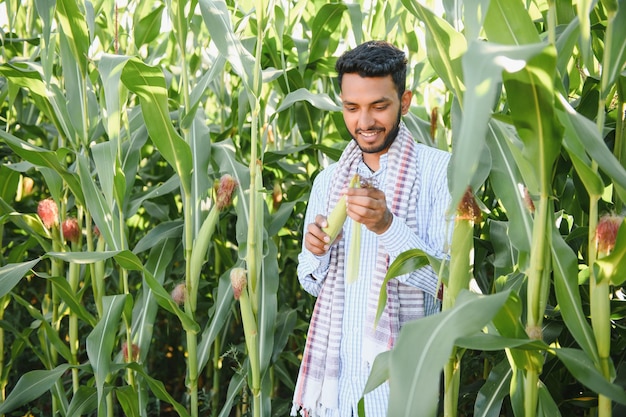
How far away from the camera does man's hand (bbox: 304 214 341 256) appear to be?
1727 mm

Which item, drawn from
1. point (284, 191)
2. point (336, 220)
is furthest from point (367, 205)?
point (284, 191)

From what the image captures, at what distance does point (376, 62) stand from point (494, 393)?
2.92 feet

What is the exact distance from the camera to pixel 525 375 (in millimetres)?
1508

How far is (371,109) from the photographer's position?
1798mm

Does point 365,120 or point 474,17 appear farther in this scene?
point 365,120

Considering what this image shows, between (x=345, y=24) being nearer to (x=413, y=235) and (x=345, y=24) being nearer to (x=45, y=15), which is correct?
(x=45, y=15)

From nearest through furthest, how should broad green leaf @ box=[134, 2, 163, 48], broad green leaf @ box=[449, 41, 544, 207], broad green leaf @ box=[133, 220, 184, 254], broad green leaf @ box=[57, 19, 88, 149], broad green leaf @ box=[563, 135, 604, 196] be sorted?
broad green leaf @ box=[449, 41, 544, 207]
broad green leaf @ box=[563, 135, 604, 196]
broad green leaf @ box=[57, 19, 88, 149]
broad green leaf @ box=[133, 220, 184, 254]
broad green leaf @ box=[134, 2, 163, 48]

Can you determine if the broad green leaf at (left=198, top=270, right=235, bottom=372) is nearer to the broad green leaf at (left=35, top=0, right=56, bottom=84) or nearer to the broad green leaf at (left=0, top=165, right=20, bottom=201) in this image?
the broad green leaf at (left=35, top=0, right=56, bottom=84)

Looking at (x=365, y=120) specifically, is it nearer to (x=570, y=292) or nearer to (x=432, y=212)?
(x=432, y=212)

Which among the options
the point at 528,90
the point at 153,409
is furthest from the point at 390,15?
the point at 153,409

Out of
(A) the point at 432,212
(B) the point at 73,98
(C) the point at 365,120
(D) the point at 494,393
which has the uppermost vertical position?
(B) the point at 73,98

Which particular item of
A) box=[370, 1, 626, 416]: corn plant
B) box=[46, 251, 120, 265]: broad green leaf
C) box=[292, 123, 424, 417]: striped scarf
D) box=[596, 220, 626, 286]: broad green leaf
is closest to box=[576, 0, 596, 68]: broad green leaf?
box=[370, 1, 626, 416]: corn plant

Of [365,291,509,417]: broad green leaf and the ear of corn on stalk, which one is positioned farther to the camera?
the ear of corn on stalk

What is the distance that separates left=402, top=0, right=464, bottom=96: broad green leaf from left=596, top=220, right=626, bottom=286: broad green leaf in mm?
397
